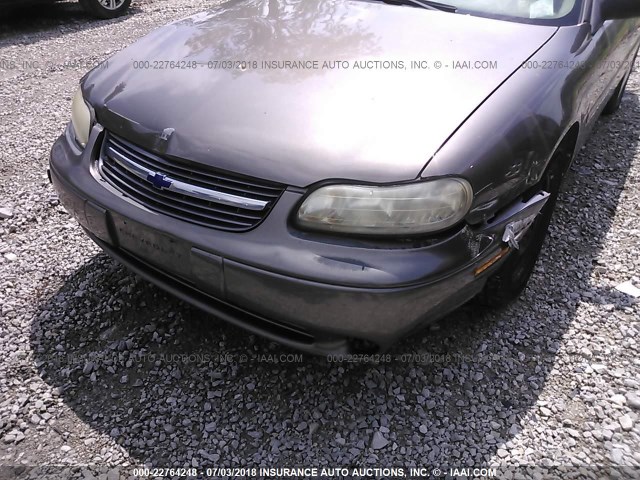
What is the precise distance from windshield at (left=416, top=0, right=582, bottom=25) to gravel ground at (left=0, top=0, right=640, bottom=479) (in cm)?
111

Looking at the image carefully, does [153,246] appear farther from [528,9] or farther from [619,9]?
[619,9]

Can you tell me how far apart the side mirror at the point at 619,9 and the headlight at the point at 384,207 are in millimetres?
1475

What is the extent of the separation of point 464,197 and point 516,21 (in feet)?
3.79

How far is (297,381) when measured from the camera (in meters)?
2.09

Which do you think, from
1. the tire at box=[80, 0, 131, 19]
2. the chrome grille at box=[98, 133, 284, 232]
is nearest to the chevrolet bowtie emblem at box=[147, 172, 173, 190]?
the chrome grille at box=[98, 133, 284, 232]

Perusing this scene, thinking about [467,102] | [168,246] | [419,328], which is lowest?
[419,328]

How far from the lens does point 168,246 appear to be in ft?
5.94

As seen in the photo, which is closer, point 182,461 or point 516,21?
point 182,461

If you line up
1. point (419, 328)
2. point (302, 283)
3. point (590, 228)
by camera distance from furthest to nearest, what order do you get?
1. point (590, 228)
2. point (419, 328)
3. point (302, 283)

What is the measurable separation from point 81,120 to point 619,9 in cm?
239

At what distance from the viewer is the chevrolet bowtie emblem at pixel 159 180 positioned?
1.83 metres

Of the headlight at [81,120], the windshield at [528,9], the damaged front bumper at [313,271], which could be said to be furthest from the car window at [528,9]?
the headlight at [81,120]

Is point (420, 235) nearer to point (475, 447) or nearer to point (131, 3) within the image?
point (475, 447)

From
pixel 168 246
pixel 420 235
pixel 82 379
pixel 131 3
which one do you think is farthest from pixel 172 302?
pixel 131 3
